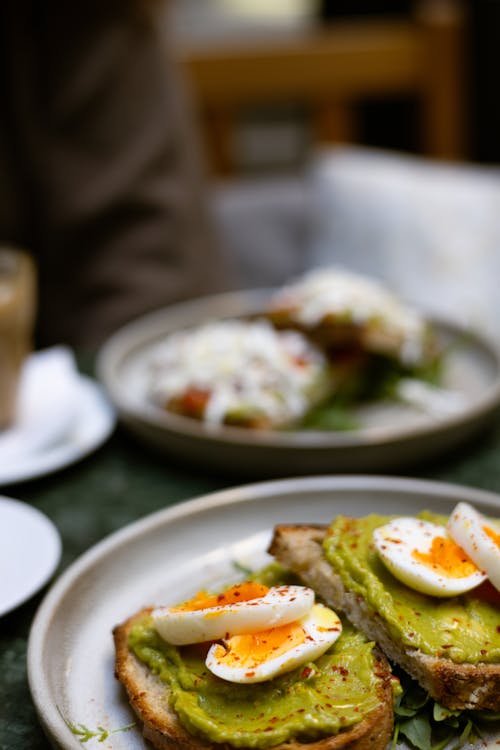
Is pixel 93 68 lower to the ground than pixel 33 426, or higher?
higher

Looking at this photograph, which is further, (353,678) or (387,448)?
(387,448)

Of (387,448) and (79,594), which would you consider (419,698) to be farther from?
(387,448)

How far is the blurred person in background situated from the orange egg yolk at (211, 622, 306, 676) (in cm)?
236

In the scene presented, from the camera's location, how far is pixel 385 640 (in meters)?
0.95

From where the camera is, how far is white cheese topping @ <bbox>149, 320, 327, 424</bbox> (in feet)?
5.89

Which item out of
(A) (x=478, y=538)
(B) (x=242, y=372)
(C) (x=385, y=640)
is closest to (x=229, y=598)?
(C) (x=385, y=640)

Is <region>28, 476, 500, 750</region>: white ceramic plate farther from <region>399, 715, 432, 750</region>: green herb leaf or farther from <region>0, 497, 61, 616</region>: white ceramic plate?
<region>399, 715, 432, 750</region>: green herb leaf

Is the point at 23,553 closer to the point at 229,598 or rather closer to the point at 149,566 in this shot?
the point at 149,566

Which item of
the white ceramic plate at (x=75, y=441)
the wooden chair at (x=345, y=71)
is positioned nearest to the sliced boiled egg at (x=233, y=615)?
the white ceramic plate at (x=75, y=441)

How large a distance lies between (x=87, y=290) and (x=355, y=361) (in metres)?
1.54

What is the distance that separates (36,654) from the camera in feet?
3.14

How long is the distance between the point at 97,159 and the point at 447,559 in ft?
8.47

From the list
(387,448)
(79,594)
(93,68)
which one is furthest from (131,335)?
(93,68)

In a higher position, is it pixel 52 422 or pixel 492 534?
pixel 492 534
